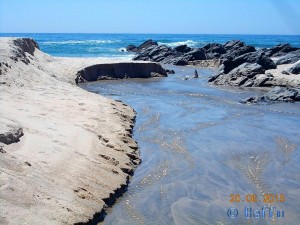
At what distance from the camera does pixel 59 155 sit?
6562mm

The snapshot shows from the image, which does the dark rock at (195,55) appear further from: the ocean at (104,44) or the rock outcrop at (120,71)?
the rock outcrop at (120,71)

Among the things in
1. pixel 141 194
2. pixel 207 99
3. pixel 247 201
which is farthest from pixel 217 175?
pixel 207 99

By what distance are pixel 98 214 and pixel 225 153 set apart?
4129 mm

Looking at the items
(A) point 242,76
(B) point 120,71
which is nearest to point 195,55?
(B) point 120,71

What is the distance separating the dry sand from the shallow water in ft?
1.30

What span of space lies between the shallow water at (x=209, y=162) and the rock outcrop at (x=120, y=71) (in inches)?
304

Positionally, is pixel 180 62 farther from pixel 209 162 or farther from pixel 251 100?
pixel 209 162

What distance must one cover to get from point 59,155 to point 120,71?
59.1ft

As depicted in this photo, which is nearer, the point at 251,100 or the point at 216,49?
the point at 251,100

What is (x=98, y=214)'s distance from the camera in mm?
5391

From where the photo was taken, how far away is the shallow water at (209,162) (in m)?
5.82

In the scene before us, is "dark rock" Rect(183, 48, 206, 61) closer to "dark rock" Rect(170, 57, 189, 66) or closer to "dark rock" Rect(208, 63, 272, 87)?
"dark rock" Rect(170, 57, 189, 66)

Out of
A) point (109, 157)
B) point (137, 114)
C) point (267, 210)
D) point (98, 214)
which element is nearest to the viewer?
point (98, 214)

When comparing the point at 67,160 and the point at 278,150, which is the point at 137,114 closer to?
the point at 278,150
